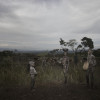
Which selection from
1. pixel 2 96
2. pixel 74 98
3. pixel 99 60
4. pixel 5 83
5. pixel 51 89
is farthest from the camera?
pixel 99 60

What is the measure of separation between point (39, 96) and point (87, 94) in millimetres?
2013

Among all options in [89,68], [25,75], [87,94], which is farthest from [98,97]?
[25,75]

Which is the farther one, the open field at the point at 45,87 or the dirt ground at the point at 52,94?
the open field at the point at 45,87

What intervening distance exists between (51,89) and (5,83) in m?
2.76

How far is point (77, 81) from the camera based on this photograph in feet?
23.4

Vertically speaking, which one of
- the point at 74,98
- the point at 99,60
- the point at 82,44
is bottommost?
the point at 74,98

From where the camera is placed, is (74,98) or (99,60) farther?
(99,60)

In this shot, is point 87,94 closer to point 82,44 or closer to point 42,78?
point 42,78

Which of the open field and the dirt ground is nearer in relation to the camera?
the dirt ground

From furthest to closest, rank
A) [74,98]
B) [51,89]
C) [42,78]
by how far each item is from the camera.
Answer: [42,78], [51,89], [74,98]

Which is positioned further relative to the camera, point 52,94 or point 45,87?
point 45,87

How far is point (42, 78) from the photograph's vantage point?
7.31 metres

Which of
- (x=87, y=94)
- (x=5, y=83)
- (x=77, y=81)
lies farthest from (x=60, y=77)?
(x=5, y=83)

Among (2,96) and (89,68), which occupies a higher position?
(89,68)
